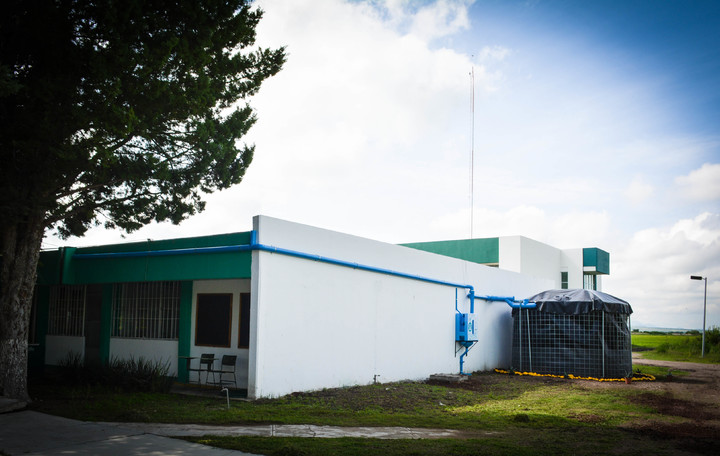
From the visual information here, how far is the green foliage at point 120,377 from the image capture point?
39.9 feet

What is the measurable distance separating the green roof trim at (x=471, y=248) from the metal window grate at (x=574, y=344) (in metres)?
14.9

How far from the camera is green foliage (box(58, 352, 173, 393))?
12172mm

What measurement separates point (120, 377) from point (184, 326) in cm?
206

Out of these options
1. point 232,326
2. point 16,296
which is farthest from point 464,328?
point 16,296

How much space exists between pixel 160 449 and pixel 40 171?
593 centimetres

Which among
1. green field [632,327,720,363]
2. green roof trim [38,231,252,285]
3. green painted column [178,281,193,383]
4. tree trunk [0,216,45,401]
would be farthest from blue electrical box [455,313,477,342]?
green field [632,327,720,363]

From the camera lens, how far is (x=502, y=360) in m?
21.3

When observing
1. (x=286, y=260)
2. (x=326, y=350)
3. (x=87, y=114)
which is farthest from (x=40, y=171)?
(x=326, y=350)

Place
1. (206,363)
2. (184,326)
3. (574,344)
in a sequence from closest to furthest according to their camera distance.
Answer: (206,363), (184,326), (574,344)

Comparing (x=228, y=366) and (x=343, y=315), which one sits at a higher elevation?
(x=343, y=315)

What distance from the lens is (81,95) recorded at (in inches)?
404

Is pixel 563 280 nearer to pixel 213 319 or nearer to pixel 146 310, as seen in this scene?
pixel 213 319

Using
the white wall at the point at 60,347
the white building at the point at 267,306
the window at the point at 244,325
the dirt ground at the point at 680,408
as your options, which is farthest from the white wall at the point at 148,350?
the dirt ground at the point at 680,408

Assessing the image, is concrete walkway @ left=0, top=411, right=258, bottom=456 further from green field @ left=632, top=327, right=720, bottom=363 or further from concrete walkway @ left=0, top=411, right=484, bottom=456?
green field @ left=632, top=327, right=720, bottom=363
